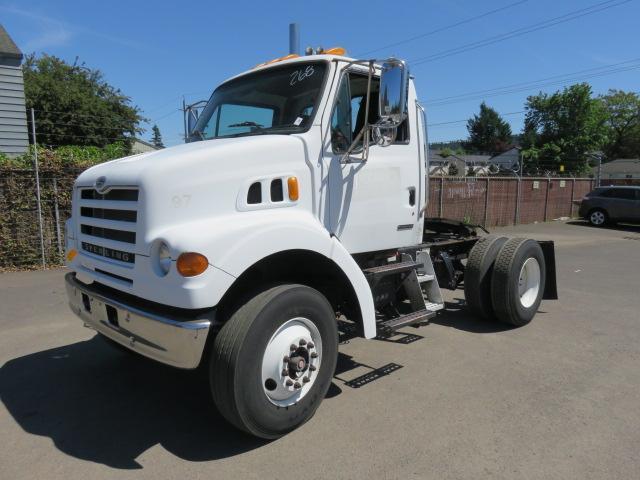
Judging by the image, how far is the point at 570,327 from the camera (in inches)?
234

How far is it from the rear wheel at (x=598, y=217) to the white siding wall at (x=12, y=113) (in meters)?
20.9

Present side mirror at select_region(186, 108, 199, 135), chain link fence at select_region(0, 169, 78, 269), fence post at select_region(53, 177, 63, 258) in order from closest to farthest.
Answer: side mirror at select_region(186, 108, 199, 135)
chain link fence at select_region(0, 169, 78, 269)
fence post at select_region(53, 177, 63, 258)

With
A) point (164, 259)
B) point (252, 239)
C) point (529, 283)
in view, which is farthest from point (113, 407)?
point (529, 283)

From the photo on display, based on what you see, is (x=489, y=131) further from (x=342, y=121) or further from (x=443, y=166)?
(x=342, y=121)

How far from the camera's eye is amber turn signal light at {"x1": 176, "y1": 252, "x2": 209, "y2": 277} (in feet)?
9.26

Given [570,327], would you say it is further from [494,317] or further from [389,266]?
[389,266]

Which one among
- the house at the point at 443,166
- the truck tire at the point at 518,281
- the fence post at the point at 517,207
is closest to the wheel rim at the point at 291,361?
the truck tire at the point at 518,281

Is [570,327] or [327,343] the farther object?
[570,327]

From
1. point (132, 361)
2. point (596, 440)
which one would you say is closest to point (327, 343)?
point (596, 440)

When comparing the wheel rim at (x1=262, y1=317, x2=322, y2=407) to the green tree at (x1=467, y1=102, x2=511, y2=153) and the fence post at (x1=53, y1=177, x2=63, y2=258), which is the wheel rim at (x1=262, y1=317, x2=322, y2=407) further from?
the green tree at (x1=467, y1=102, x2=511, y2=153)

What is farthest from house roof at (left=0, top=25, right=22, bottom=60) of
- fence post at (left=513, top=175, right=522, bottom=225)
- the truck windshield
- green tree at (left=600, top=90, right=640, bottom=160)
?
green tree at (left=600, top=90, right=640, bottom=160)

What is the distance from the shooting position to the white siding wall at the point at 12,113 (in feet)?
42.2

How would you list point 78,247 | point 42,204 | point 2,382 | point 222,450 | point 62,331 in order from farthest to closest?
point 42,204 < point 62,331 < point 2,382 < point 78,247 < point 222,450

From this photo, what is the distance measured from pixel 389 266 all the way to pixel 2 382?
3618mm
